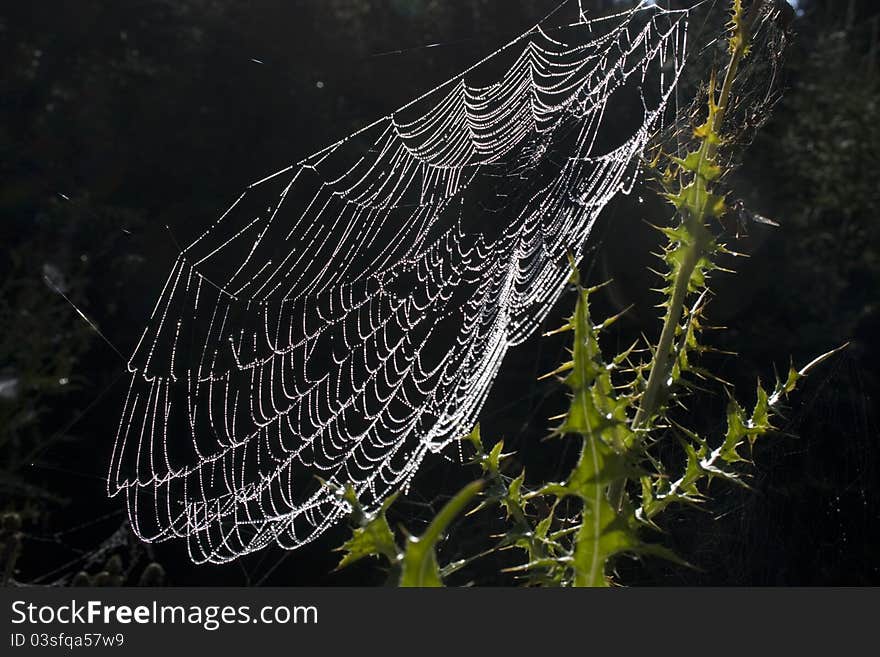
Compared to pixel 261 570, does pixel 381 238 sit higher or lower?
higher

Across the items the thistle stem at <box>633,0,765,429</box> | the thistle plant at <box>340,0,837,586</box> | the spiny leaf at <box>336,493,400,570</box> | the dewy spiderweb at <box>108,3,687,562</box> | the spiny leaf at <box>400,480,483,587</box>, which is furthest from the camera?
the dewy spiderweb at <box>108,3,687,562</box>

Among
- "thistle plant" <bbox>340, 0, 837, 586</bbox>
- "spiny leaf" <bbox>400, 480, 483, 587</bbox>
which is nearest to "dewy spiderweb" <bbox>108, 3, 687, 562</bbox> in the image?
"thistle plant" <bbox>340, 0, 837, 586</bbox>

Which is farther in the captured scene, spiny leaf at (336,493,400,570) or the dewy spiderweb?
the dewy spiderweb

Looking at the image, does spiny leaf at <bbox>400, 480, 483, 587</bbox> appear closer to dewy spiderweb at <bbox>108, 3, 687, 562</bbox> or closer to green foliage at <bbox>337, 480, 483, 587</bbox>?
green foliage at <bbox>337, 480, 483, 587</bbox>

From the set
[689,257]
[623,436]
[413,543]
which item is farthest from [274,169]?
[413,543]

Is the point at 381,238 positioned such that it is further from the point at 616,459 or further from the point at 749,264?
the point at 616,459

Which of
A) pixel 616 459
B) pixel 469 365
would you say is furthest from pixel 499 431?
pixel 616 459
